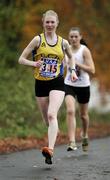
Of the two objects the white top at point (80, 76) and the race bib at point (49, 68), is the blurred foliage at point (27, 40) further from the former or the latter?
the race bib at point (49, 68)

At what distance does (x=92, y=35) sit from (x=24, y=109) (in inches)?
298

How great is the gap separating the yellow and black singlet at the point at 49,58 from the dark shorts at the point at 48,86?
0.20 feet

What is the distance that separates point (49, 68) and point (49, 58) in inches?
5.0

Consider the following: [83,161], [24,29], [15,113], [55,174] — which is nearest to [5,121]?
[15,113]

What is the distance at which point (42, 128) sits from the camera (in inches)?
680

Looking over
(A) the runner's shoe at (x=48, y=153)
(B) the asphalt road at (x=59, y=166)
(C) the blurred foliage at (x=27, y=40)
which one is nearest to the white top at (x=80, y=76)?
(B) the asphalt road at (x=59, y=166)

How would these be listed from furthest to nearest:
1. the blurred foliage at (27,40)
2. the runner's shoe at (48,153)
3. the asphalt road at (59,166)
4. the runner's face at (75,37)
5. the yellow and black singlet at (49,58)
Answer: the blurred foliage at (27,40)
the runner's face at (75,37)
the yellow and black singlet at (49,58)
the runner's shoe at (48,153)
the asphalt road at (59,166)

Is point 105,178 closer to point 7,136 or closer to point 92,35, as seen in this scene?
point 7,136

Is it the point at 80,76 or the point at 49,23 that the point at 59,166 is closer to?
the point at 49,23

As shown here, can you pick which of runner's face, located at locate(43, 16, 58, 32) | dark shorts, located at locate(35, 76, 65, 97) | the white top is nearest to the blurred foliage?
the white top

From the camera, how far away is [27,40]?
21250mm

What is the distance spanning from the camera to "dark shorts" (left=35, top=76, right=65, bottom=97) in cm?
941

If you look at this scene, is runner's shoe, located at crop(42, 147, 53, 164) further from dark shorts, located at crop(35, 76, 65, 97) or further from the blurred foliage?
the blurred foliage

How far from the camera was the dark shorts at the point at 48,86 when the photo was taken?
941 cm
